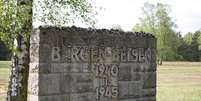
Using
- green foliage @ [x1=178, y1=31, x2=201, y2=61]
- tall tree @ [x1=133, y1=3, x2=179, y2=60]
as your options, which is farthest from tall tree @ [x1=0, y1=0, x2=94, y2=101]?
green foliage @ [x1=178, y1=31, x2=201, y2=61]

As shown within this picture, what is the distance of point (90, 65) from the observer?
1052 cm

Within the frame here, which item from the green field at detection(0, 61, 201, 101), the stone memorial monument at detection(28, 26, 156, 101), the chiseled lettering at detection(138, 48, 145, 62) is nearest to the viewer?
the stone memorial monument at detection(28, 26, 156, 101)

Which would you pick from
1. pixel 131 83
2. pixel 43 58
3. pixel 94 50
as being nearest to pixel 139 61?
pixel 131 83

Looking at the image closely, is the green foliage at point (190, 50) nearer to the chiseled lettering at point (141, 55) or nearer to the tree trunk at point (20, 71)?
the chiseled lettering at point (141, 55)

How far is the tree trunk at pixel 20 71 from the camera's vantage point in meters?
10.5

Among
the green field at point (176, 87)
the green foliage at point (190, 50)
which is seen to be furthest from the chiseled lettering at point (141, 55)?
the green foliage at point (190, 50)

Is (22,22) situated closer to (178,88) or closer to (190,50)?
(178,88)

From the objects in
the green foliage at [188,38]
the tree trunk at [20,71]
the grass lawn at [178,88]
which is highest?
the green foliage at [188,38]

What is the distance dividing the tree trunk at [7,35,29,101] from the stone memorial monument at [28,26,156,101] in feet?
1.29

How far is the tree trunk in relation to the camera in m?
10.5

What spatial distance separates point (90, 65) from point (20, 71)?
5.17 ft

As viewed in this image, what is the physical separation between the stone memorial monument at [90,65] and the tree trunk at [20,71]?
39 cm

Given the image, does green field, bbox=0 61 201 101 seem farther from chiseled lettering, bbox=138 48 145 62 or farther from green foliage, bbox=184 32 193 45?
green foliage, bbox=184 32 193 45

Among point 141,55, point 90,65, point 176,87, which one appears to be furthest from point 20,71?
point 176,87
